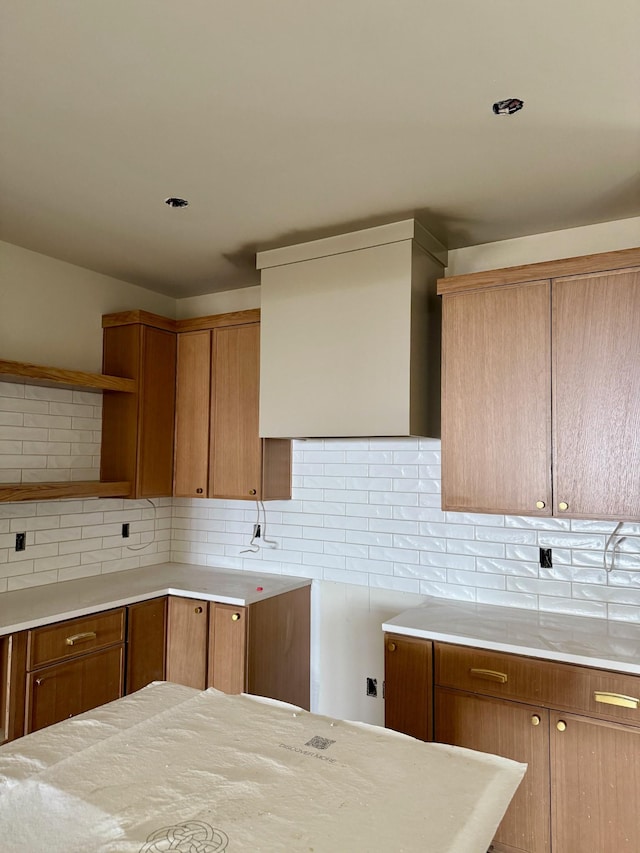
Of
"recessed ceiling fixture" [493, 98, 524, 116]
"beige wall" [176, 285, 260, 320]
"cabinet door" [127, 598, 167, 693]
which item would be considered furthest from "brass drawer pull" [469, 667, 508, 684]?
"beige wall" [176, 285, 260, 320]

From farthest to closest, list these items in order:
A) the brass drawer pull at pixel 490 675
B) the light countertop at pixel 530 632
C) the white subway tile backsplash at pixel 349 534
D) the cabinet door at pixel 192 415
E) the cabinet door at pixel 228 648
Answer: the cabinet door at pixel 192 415 < the cabinet door at pixel 228 648 < the white subway tile backsplash at pixel 349 534 < the brass drawer pull at pixel 490 675 < the light countertop at pixel 530 632

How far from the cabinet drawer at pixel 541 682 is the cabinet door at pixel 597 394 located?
586 mm

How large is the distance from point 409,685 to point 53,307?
260cm

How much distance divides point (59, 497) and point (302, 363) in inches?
53.0

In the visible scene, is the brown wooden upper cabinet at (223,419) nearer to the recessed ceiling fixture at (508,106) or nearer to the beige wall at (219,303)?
the beige wall at (219,303)

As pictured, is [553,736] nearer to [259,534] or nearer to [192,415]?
[259,534]

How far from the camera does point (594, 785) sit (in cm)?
205

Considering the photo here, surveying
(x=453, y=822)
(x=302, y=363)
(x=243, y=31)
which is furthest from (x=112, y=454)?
(x=453, y=822)

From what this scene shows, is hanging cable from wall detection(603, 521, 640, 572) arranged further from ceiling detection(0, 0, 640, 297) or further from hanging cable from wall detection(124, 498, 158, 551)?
hanging cable from wall detection(124, 498, 158, 551)

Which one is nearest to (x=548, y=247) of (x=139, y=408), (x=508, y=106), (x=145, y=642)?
(x=508, y=106)

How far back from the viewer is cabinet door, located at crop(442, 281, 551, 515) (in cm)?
239

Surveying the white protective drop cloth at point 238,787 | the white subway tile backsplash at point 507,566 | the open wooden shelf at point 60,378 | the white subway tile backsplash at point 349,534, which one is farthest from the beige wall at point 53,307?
the white subway tile backsplash at point 507,566

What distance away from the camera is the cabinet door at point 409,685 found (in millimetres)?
2379

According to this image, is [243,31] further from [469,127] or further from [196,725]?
[196,725]
